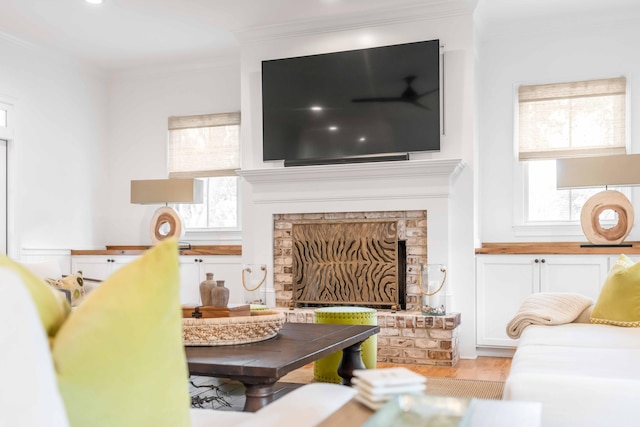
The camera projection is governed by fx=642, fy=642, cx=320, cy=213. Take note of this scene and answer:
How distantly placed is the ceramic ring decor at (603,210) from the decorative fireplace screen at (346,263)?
1408mm

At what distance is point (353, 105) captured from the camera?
507 cm

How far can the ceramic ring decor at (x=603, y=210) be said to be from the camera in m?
4.61

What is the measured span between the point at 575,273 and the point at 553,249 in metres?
0.23

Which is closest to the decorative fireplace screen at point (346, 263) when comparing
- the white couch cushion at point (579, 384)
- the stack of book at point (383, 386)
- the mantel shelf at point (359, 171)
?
the mantel shelf at point (359, 171)

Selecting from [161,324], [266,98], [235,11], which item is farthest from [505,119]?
[161,324]

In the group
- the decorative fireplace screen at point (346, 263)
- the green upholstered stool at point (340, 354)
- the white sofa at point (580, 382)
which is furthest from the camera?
the decorative fireplace screen at point (346, 263)

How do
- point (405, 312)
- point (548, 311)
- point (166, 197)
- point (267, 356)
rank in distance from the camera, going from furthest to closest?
point (166, 197) < point (405, 312) < point (548, 311) < point (267, 356)

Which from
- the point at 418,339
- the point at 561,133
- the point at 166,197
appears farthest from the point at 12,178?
the point at 561,133

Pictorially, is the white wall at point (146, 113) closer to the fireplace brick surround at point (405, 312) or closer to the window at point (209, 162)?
the window at point (209, 162)

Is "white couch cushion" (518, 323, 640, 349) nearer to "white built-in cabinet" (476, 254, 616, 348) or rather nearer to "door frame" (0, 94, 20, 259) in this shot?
"white built-in cabinet" (476, 254, 616, 348)

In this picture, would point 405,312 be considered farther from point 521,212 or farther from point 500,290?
point 521,212

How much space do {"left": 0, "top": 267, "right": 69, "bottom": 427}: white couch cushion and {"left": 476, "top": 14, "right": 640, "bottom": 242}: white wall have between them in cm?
477

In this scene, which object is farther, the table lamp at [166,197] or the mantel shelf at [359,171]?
the table lamp at [166,197]

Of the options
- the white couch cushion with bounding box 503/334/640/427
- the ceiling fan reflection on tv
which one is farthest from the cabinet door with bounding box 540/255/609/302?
the white couch cushion with bounding box 503/334/640/427
